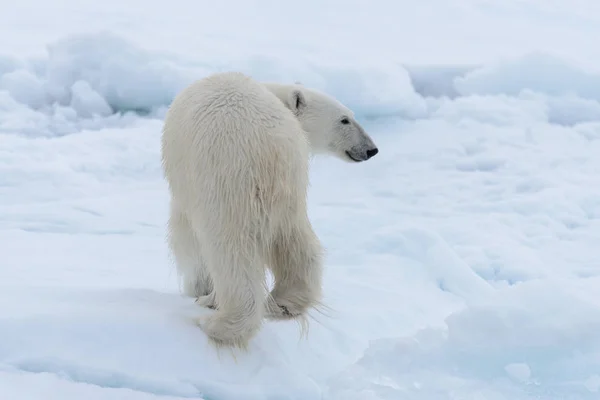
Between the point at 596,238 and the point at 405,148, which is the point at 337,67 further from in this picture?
the point at 596,238

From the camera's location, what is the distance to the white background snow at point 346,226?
1923 millimetres

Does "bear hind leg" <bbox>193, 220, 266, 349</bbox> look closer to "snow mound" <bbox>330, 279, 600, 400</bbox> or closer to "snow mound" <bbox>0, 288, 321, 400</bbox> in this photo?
"snow mound" <bbox>0, 288, 321, 400</bbox>

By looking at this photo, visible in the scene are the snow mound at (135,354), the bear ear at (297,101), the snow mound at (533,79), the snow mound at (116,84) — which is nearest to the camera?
the snow mound at (135,354)

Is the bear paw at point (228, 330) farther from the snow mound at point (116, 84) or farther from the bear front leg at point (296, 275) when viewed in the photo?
the snow mound at point (116, 84)

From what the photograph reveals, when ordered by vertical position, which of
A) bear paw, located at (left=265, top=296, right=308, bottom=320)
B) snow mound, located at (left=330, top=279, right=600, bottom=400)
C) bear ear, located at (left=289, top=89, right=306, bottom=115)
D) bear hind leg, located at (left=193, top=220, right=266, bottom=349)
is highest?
bear ear, located at (left=289, top=89, right=306, bottom=115)

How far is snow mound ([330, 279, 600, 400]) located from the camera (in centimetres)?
243

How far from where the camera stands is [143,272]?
327 cm

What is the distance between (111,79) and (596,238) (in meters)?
4.63

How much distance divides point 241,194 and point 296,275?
0.39m

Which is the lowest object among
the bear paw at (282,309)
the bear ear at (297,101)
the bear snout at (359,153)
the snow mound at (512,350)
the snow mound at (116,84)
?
the snow mound at (116,84)

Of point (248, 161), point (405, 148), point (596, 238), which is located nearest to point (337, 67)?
point (405, 148)

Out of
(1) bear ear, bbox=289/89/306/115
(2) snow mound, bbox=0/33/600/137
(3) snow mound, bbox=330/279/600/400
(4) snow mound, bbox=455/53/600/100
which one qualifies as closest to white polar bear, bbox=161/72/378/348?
(1) bear ear, bbox=289/89/306/115

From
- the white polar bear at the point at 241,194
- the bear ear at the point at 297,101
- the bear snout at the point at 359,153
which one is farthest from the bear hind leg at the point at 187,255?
the bear snout at the point at 359,153

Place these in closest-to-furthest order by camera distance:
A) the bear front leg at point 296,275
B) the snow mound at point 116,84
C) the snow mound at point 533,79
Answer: the bear front leg at point 296,275
the snow mound at point 116,84
the snow mound at point 533,79
